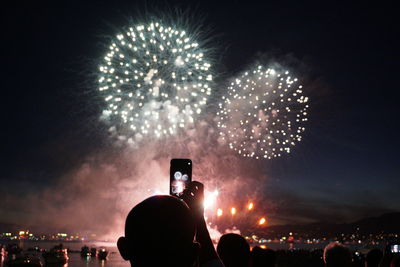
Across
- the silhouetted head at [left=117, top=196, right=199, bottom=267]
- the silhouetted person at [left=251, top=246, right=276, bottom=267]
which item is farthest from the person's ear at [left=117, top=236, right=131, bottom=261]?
the silhouetted person at [left=251, top=246, right=276, bottom=267]

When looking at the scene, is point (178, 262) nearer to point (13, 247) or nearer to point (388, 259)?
point (388, 259)

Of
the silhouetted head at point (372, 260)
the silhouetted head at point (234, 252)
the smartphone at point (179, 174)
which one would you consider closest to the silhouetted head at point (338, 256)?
the silhouetted head at point (234, 252)

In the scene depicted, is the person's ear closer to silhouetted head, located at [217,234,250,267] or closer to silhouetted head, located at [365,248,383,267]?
silhouetted head, located at [217,234,250,267]

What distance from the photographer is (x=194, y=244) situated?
1.96 metres

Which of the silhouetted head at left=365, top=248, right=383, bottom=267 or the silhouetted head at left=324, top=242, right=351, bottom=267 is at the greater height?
the silhouetted head at left=324, top=242, right=351, bottom=267

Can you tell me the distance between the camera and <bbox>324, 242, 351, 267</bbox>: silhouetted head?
4.77 meters

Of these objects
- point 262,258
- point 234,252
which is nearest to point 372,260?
point 262,258

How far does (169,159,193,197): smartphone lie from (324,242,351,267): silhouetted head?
195 centimetres

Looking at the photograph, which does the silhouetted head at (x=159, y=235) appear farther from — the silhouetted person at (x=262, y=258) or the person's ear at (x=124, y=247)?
the silhouetted person at (x=262, y=258)

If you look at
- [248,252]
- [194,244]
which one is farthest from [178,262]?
[248,252]

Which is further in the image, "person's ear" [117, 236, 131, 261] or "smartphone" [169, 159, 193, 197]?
"smartphone" [169, 159, 193, 197]

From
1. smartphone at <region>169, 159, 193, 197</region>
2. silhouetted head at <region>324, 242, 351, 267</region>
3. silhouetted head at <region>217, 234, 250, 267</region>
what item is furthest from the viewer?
smartphone at <region>169, 159, 193, 197</region>

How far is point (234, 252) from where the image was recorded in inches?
165

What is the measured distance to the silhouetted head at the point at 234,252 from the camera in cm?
419
